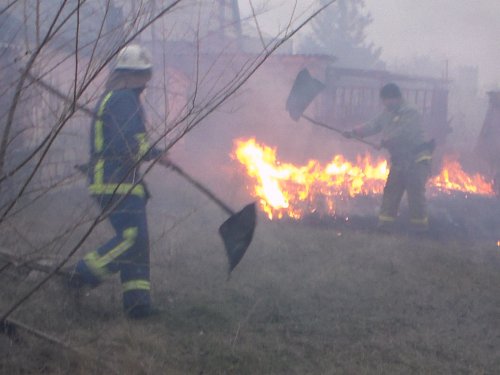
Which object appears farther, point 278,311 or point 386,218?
point 386,218

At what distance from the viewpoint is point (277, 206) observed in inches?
348

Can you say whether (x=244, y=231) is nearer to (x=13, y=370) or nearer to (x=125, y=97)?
(x=125, y=97)

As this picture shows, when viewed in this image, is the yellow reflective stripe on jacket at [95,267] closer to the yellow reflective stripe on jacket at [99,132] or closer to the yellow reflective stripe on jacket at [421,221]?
the yellow reflective stripe on jacket at [99,132]

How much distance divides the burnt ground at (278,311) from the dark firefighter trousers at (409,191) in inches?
33.6

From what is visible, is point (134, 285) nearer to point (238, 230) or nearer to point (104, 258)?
point (104, 258)

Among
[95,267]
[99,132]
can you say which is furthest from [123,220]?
[99,132]

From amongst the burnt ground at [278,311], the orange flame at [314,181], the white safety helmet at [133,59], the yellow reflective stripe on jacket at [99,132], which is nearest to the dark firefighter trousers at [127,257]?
the burnt ground at [278,311]

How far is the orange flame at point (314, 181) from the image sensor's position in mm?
8867

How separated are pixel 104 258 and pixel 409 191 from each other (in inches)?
190

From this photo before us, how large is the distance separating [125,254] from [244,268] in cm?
171

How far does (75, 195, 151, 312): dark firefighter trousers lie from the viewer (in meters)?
4.45

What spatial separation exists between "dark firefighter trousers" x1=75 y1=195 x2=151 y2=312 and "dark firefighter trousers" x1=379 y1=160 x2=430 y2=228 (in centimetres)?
438

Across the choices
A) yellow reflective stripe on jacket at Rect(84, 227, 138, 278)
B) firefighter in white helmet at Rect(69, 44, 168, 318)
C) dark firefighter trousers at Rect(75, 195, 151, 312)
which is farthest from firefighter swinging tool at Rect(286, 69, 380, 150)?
yellow reflective stripe on jacket at Rect(84, 227, 138, 278)

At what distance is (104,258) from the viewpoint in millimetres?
4457
